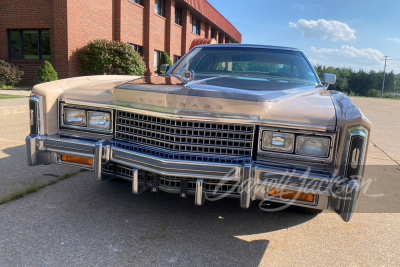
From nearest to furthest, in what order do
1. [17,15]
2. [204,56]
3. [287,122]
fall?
[287,122] → [204,56] → [17,15]

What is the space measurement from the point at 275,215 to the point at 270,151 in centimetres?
98

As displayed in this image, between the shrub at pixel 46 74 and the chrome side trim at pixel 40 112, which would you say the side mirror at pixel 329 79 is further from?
the shrub at pixel 46 74

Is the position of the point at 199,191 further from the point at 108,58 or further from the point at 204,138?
the point at 108,58

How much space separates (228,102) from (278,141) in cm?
45

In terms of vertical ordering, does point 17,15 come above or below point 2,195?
above

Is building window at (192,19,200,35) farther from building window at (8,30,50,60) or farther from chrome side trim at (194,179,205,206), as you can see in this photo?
chrome side trim at (194,179,205,206)

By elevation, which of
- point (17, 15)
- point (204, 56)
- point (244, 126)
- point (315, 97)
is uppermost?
point (17, 15)

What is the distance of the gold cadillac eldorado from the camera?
7.59 ft

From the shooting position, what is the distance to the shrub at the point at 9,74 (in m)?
13.1

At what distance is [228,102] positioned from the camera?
7.84 ft

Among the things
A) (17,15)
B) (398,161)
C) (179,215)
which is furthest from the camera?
(17,15)

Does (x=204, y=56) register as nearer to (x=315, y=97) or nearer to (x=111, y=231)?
(x=315, y=97)

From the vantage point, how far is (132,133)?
275 centimetres

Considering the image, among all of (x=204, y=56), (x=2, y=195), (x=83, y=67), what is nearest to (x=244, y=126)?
(x=204, y=56)
